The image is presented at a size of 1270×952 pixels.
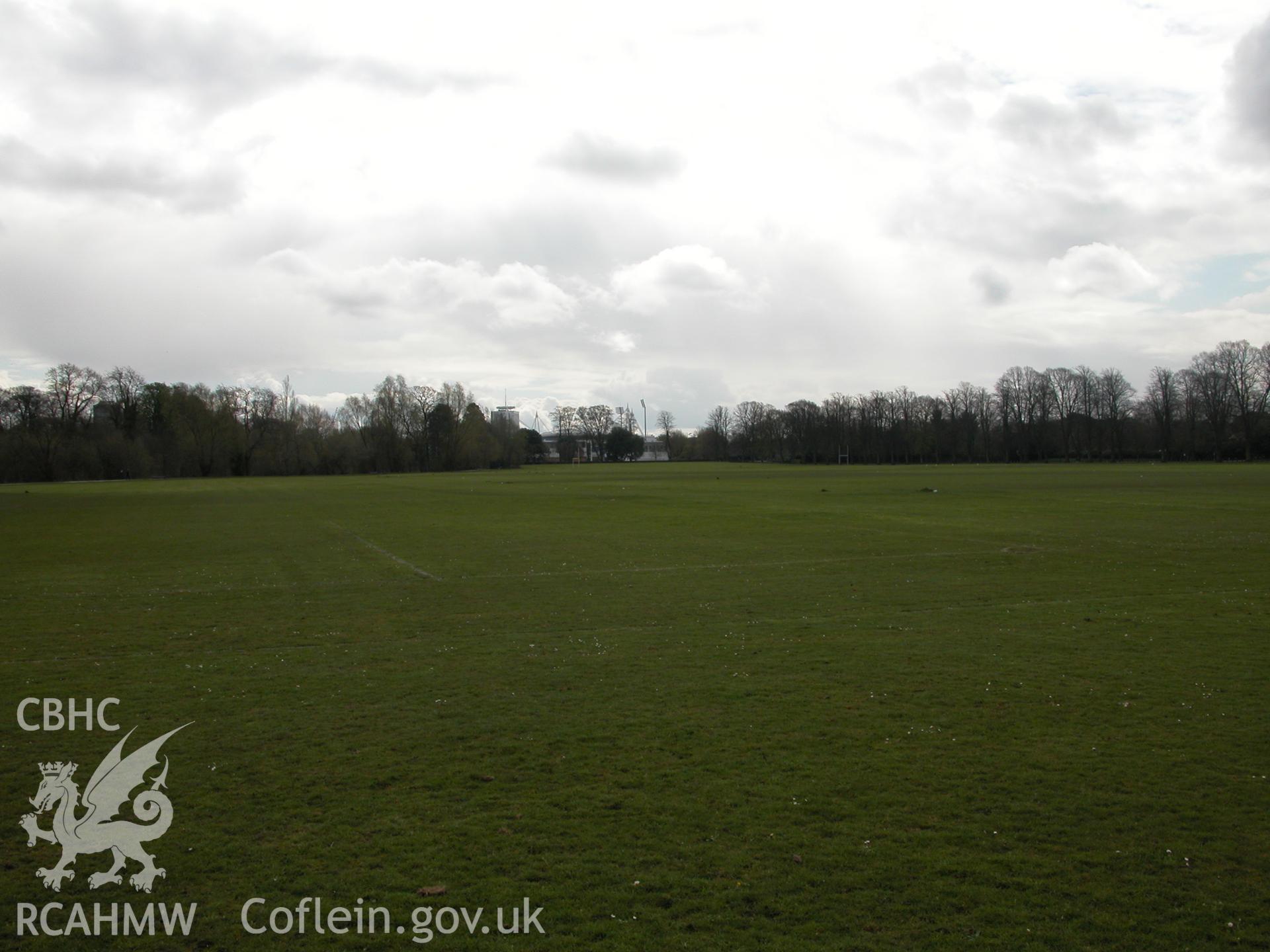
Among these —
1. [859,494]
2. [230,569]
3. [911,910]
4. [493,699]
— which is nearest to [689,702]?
[493,699]

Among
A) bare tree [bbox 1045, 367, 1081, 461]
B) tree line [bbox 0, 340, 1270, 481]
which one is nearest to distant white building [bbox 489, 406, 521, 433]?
tree line [bbox 0, 340, 1270, 481]

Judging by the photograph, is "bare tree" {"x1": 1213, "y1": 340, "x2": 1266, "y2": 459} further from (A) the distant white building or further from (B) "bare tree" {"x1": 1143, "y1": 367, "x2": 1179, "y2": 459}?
(A) the distant white building

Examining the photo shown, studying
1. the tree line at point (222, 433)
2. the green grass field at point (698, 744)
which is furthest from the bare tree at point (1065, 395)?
the green grass field at point (698, 744)

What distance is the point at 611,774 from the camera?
697 cm

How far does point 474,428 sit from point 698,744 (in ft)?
481

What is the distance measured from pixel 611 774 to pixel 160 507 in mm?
44772

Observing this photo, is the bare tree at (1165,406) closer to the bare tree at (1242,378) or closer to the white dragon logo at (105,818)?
the bare tree at (1242,378)

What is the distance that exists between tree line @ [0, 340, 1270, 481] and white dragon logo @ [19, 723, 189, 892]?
12082 cm

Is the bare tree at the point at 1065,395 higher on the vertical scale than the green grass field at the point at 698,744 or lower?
higher

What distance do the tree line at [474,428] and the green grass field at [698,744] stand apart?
374 ft

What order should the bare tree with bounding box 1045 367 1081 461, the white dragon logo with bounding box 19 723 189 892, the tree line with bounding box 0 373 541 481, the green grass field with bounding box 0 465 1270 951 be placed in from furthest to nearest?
1. the bare tree with bounding box 1045 367 1081 461
2. the tree line with bounding box 0 373 541 481
3. the white dragon logo with bounding box 19 723 189 892
4. the green grass field with bounding box 0 465 1270 951

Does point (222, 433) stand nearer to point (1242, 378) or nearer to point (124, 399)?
point (124, 399)

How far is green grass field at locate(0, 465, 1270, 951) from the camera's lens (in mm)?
5070

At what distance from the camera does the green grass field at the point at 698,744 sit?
5.07m
